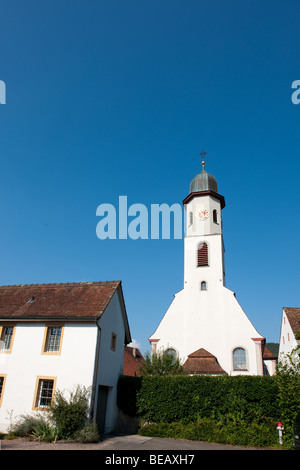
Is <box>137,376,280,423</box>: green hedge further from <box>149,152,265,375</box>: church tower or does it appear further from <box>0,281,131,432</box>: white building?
<box>149,152,265,375</box>: church tower

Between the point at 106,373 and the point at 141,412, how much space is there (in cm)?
313

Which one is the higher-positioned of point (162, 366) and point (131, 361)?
point (131, 361)

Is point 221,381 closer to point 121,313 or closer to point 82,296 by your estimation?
point 121,313

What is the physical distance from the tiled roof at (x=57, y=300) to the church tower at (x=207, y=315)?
10.3 metres

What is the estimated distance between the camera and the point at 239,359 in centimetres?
2822

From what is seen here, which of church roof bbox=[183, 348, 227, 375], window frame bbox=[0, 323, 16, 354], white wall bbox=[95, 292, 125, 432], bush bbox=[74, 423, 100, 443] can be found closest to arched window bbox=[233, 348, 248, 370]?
church roof bbox=[183, 348, 227, 375]

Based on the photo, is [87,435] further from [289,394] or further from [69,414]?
[289,394]

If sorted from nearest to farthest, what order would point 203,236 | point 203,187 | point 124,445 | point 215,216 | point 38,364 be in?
point 124,445 → point 38,364 → point 203,236 → point 215,216 → point 203,187

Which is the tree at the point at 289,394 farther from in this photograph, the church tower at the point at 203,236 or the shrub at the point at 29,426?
the church tower at the point at 203,236

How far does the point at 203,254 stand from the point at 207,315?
621 cm

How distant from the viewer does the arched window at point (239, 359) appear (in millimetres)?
27953

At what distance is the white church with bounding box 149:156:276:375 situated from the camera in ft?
91.7

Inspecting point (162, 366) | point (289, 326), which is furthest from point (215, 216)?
point (162, 366)

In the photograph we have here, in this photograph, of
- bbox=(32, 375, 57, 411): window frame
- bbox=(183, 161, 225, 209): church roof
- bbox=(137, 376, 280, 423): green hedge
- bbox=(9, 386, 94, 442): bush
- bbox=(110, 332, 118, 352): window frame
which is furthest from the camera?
bbox=(183, 161, 225, 209): church roof
